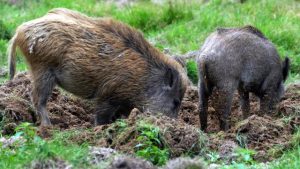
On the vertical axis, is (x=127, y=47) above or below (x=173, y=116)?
above

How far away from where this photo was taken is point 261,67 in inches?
319

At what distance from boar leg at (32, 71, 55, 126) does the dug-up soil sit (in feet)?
0.64

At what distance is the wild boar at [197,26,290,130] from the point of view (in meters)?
7.81

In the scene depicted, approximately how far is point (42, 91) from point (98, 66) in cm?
65

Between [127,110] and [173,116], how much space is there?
51cm

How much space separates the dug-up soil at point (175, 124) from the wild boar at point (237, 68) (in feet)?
0.64

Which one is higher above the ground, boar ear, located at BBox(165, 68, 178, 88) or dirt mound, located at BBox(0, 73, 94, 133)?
boar ear, located at BBox(165, 68, 178, 88)

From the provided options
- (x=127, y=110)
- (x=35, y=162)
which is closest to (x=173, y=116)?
(x=127, y=110)

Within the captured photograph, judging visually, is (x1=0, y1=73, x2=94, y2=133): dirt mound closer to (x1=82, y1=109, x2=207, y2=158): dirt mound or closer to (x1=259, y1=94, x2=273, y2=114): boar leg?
(x1=82, y1=109, x2=207, y2=158): dirt mound

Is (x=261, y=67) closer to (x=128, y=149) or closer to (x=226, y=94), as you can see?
(x=226, y=94)

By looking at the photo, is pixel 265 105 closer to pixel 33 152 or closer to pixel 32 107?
pixel 32 107

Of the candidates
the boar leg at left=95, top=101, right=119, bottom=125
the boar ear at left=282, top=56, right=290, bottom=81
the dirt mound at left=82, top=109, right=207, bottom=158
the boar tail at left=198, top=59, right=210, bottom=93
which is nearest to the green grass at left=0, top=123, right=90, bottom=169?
the dirt mound at left=82, top=109, right=207, bottom=158

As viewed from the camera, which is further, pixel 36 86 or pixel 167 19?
pixel 167 19

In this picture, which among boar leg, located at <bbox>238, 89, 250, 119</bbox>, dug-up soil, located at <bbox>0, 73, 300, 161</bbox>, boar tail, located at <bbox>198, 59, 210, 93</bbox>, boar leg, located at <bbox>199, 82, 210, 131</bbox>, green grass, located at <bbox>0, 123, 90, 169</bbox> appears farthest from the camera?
boar leg, located at <bbox>238, 89, 250, 119</bbox>
